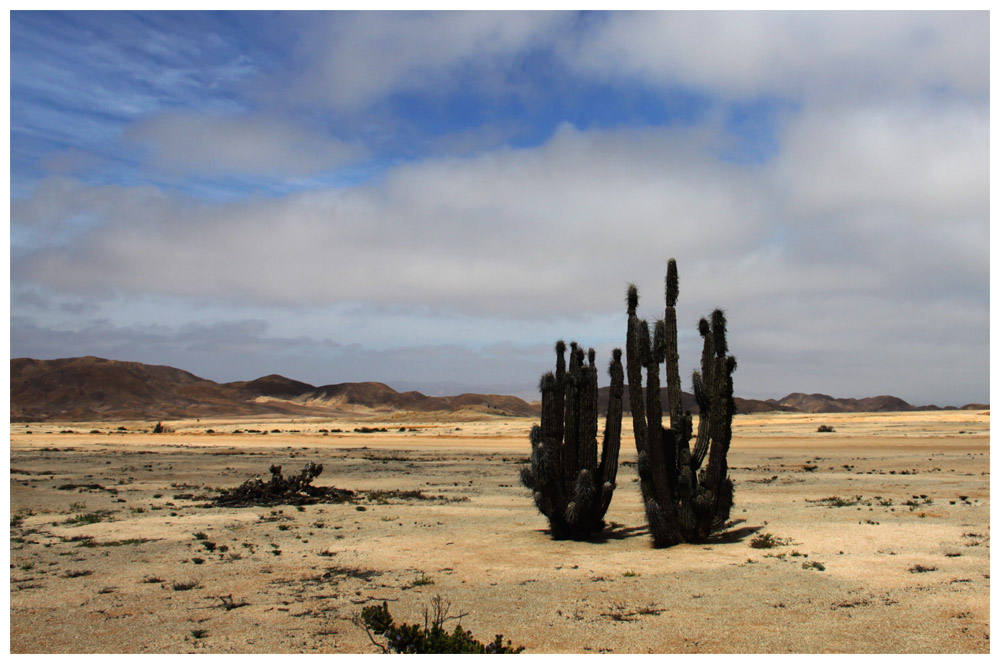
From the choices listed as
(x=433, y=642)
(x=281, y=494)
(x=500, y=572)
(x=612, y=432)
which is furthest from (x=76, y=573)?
(x=612, y=432)

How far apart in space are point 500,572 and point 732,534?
6118 mm

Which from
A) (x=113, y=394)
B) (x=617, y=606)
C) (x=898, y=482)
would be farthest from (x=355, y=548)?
(x=113, y=394)

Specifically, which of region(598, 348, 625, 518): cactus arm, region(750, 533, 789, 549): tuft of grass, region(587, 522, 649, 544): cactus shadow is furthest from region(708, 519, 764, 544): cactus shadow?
region(598, 348, 625, 518): cactus arm

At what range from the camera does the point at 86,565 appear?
1363 centimetres

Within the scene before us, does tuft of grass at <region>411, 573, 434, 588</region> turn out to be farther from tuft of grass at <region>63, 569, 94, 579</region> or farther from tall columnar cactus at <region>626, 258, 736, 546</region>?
tuft of grass at <region>63, 569, 94, 579</region>

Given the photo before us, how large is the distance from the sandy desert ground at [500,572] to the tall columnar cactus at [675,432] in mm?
711

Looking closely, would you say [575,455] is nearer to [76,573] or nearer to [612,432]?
[612,432]

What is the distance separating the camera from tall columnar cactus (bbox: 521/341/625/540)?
632 inches

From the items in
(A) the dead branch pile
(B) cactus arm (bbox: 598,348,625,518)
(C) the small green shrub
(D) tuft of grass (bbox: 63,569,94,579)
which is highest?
(B) cactus arm (bbox: 598,348,625,518)

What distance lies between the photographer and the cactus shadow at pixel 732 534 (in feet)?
50.2

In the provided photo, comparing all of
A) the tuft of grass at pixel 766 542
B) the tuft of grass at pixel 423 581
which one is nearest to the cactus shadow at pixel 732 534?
the tuft of grass at pixel 766 542

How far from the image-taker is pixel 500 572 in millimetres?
12664

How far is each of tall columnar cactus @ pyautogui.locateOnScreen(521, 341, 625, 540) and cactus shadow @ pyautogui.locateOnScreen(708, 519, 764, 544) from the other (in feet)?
7.90
